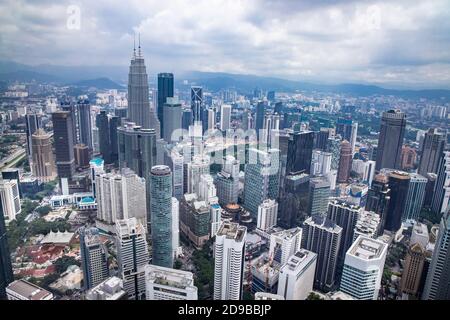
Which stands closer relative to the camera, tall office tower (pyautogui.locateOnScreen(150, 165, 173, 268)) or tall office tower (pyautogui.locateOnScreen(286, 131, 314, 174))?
tall office tower (pyautogui.locateOnScreen(150, 165, 173, 268))

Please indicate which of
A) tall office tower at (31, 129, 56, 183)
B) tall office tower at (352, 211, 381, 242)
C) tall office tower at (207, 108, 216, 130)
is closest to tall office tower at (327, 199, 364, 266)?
tall office tower at (352, 211, 381, 242)

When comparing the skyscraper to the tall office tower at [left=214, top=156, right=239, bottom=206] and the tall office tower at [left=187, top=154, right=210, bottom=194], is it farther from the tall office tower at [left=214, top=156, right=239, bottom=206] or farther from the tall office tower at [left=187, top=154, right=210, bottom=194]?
the tall office tower at [left=214, top=156, right=239, bottom=206]

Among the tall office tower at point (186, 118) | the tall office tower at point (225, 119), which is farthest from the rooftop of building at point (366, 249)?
the tall office tower at point (186, 118)

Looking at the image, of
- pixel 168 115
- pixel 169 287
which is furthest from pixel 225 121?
pixel 169 287

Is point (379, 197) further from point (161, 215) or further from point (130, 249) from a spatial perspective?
point (130, 249)

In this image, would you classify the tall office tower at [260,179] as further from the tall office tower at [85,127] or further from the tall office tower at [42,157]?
the tall office tower at [85,127]

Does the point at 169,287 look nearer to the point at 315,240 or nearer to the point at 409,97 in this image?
the point at 315,240

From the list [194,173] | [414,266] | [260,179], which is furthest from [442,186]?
[194,173]

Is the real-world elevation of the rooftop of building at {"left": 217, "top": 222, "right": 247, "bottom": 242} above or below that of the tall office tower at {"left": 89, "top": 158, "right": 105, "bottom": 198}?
above
